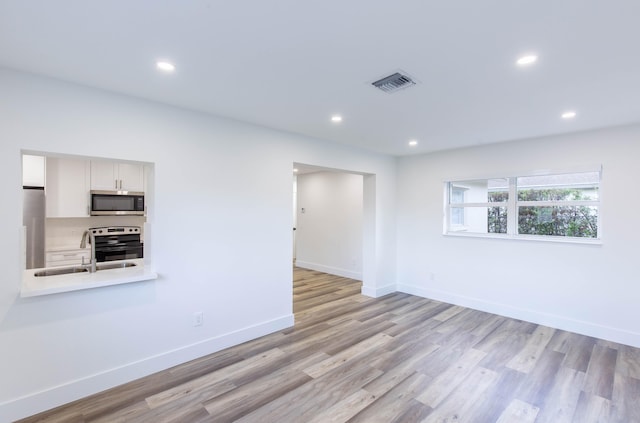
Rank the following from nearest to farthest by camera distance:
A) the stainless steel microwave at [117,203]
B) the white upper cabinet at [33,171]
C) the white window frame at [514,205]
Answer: the white window frame at [514,205] → the white upper cabinet at [33,171] → the stainless steel microwave at [117,203]

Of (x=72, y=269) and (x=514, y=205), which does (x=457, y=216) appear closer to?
(x=514, y=205)

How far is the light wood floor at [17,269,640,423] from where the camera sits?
7.39 ft

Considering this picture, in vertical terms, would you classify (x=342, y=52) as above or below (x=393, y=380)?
above

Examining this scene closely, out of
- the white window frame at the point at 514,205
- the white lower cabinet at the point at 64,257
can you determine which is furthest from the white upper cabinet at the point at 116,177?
the white window frame at the point at 514,205

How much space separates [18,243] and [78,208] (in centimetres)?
273

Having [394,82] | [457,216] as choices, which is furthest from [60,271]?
[457,216]

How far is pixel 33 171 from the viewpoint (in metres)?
4.27

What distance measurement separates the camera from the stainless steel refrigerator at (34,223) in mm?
4258

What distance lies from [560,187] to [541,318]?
174cm

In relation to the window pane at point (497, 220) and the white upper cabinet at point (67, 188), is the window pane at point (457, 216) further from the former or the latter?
the white upper cabinet at point (67, 188)

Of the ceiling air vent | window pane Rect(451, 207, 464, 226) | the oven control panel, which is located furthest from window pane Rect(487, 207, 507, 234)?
the oven control panel

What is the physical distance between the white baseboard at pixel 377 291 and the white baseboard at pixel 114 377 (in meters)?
2.28

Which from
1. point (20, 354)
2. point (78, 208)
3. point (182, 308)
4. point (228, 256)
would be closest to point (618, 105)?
point (228, 256)

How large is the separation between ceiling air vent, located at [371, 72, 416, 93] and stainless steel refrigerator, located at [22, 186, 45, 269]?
4880mm
